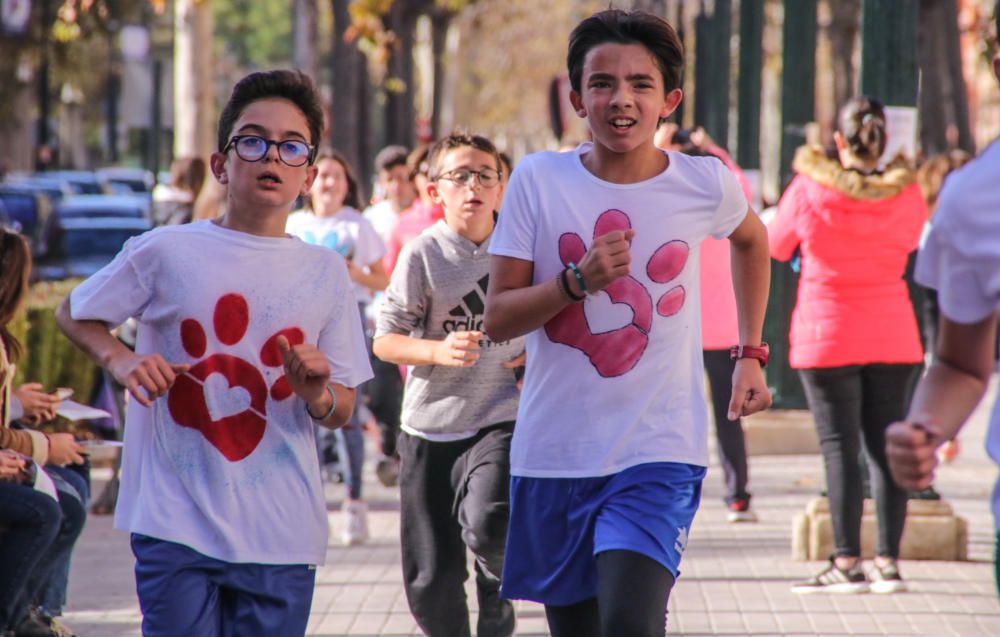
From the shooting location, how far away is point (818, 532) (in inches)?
352

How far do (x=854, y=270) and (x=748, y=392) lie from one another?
3.48 m

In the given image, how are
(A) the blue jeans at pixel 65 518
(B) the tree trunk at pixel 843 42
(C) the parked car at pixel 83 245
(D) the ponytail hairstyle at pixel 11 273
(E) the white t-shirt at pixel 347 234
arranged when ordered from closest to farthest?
(D) the ponytail hairstyle at pixel 11 273 < (A) the blue jeans at pixel 65 518 < (E) the white t-shirt at pixel 347 234 < (C) the parked car at pixel 83 245 < (B) the tree trunk at pixel 843 42

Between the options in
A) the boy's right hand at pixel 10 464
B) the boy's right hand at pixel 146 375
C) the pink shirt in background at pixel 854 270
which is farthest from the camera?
the pink shirt in background at pixel 854 270

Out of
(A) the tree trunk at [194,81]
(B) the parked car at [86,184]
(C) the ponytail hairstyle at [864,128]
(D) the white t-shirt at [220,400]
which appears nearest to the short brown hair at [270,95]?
(D) the white t-shirt at [220,400]

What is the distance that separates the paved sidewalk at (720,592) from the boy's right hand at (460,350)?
2.01 meters

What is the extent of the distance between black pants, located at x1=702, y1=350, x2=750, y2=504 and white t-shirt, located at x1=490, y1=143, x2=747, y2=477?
532 cm

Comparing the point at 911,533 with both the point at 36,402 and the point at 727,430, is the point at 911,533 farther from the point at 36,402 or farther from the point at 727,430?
the point at 36,402

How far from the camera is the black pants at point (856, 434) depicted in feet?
26.3

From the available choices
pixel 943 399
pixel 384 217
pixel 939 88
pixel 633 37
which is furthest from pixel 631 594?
pixel 939 88

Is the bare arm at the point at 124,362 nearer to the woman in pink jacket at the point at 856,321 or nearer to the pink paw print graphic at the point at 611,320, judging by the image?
the pink paw print graphic at the point at 611,320

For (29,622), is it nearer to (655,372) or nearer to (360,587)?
(360,587)

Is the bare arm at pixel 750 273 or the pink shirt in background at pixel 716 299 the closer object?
the bare arm at pixel 750 273

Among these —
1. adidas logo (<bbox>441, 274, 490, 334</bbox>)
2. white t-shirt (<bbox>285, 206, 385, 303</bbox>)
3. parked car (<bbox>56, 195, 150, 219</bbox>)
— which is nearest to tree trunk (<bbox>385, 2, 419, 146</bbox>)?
parked car (<bbox>56, 195, 150, 219</bbox>)

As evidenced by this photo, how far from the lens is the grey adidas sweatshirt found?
19.5 feet
